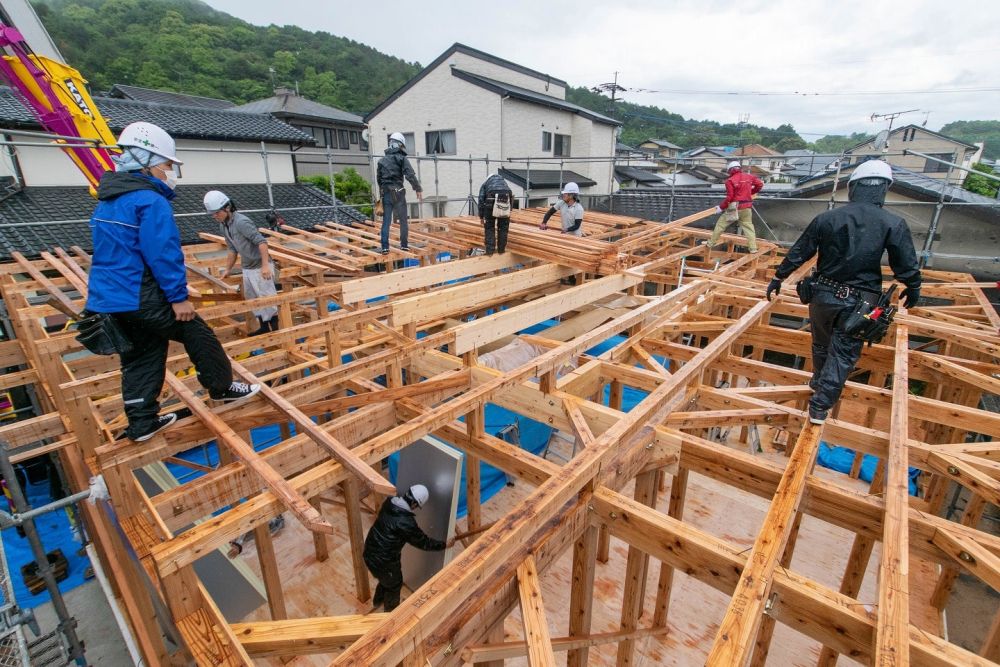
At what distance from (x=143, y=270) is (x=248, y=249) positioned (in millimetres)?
3214

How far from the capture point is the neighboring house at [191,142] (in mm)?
10711

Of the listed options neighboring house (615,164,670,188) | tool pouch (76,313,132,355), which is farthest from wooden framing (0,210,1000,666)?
neighboring house (615,164,670,188)

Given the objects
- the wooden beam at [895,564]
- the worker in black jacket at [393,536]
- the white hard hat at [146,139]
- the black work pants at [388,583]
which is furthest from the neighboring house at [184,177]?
the wooden beam at [895,564]

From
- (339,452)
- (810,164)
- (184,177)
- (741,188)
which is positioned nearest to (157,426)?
(339,452)

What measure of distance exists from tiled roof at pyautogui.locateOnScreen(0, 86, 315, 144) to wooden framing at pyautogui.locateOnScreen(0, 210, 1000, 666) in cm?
834

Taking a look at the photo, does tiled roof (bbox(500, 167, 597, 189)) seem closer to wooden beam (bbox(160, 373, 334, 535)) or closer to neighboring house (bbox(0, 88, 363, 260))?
neighboring house (bbox(0, 88, 363, 260))

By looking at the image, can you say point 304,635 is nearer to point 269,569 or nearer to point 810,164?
point 269,569

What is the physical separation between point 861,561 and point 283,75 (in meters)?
52.0

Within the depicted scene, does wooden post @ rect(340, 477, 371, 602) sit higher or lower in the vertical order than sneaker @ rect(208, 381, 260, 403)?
lower

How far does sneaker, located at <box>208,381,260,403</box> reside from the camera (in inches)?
132

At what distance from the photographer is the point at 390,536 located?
13.4 feet

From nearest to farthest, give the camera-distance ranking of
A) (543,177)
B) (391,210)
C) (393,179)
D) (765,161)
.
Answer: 1. (393,179)
2. (391,210)
3. (543,177)
4. (765,161)

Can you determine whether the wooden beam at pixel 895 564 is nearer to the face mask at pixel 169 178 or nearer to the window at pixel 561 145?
the face mask at pixel 169 178

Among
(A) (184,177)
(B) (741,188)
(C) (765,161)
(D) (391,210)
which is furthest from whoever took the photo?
(C) (765,161)
